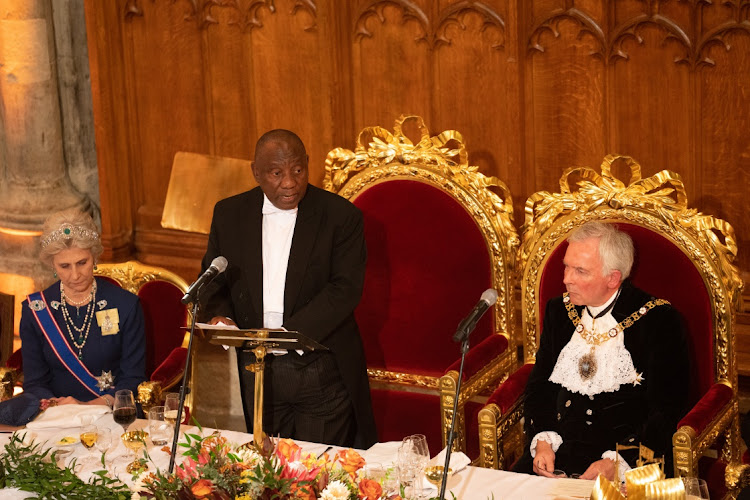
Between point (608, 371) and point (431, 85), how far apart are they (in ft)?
7.38

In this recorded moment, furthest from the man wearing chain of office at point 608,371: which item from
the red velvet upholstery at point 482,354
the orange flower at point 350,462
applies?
the orange flower at point 350,462

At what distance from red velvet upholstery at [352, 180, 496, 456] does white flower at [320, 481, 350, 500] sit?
1.84 meters

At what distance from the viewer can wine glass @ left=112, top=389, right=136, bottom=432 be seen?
3588 mm

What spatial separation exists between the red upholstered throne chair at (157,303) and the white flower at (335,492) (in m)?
2.09

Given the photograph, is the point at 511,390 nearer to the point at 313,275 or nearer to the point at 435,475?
the point at 313,275

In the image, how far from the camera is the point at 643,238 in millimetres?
4051

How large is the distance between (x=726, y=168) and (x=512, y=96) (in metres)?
1.09

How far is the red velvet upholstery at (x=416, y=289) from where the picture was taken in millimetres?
→ 4512

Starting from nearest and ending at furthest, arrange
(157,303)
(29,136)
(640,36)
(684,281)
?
(684,281) → (157,303) → (640,36) → (29,136)

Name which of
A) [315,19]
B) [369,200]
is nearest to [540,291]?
[369,200]

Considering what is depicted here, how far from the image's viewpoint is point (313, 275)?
162 inches

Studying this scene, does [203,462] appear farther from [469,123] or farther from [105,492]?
[469,123]

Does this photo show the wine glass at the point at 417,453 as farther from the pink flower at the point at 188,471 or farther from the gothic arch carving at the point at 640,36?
the gothic arch carving at the point at 640,36

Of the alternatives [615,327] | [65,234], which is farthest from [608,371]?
[65,234]
